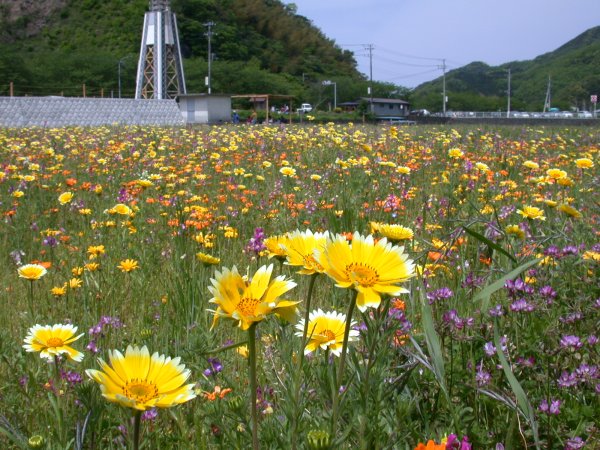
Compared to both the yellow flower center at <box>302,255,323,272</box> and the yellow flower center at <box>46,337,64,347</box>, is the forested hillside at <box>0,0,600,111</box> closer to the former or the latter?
the yellow flower center at <box>46,337,64,347</box>

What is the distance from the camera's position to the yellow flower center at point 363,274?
0.76m

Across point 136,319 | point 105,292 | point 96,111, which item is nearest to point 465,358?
point 136,319

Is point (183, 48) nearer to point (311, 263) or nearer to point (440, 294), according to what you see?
point (440, 294)

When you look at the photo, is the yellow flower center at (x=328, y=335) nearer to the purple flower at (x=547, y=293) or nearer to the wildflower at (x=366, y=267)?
the wildflower at (x=366, y=267)

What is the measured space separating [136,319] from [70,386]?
72 cm

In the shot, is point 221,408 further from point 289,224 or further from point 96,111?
point 96,111

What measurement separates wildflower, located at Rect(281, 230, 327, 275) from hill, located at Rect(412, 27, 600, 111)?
87419mm

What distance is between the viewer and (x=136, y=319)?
6.62ft

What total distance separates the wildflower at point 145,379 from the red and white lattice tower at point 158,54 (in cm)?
4213

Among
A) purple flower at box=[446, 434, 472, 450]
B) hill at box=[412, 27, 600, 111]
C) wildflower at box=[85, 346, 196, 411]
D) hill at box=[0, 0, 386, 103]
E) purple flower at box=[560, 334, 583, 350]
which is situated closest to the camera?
wildflower at box=[85, 346, 196, 411]

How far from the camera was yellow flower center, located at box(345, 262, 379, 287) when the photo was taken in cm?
76

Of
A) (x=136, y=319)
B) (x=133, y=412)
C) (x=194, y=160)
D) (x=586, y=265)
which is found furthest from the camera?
(x=194, y=160)

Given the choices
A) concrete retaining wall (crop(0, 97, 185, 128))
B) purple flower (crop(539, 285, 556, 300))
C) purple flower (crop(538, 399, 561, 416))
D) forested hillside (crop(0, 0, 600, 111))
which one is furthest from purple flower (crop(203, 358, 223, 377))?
forested hillside (crop(0, 0, 600, 111))

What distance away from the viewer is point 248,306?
778 mm
